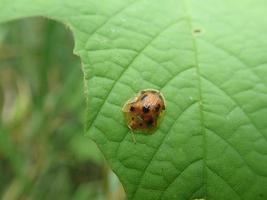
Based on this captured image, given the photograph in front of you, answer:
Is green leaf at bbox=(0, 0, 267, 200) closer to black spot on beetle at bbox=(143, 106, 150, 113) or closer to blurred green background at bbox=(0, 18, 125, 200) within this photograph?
black spot on beetle at bbox=(143, 106, 150, 113)

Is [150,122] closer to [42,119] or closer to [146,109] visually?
[146,109]

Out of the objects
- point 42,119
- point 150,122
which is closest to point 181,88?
point 150,122

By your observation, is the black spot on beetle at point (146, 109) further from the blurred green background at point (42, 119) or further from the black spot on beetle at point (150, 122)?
the blurred green background at point (42, 119)

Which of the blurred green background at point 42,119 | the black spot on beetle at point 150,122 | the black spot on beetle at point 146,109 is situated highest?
the black spot on beetle at point 150,122

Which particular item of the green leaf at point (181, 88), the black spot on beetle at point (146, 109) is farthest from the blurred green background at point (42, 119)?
the green leaf at point (181, 88)

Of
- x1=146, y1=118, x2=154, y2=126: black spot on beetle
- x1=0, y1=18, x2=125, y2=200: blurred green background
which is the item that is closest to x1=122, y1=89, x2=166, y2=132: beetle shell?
x1=146, y1=118, x2=154, y2=126: black spot on beetle

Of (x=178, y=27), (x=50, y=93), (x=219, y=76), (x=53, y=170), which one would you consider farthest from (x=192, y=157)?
(x=53, y=170)
